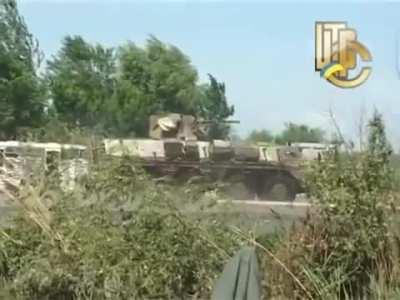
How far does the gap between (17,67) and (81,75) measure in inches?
217

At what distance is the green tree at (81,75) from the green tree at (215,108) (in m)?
4.54

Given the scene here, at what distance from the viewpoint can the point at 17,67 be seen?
1475 inches

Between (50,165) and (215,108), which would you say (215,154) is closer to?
(50,165)

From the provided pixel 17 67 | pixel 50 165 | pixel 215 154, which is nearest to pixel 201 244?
pixel 50 165

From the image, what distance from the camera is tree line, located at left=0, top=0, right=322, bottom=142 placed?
36.0 metres

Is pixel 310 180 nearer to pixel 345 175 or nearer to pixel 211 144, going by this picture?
pixel 345 175

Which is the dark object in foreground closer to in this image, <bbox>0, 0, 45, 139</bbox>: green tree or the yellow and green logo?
the yellow and green logo

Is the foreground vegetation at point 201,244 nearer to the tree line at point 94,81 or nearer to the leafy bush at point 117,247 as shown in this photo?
the leafy bush at point 117,247

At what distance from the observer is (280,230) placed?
861 cm

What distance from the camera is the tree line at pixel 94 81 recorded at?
118 ft

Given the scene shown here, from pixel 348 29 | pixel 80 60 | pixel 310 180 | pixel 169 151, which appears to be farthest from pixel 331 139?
pixel 80 60

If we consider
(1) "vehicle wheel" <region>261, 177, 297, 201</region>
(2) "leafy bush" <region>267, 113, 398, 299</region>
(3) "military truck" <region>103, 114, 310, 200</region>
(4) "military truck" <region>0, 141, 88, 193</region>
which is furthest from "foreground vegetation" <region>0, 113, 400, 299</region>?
(3) "military truck" <region>103, 114, 310, 200</region>

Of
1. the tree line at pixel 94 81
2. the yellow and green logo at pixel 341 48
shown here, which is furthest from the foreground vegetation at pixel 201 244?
the tree line at pixel 94 81

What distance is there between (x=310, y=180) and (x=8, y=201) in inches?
123
